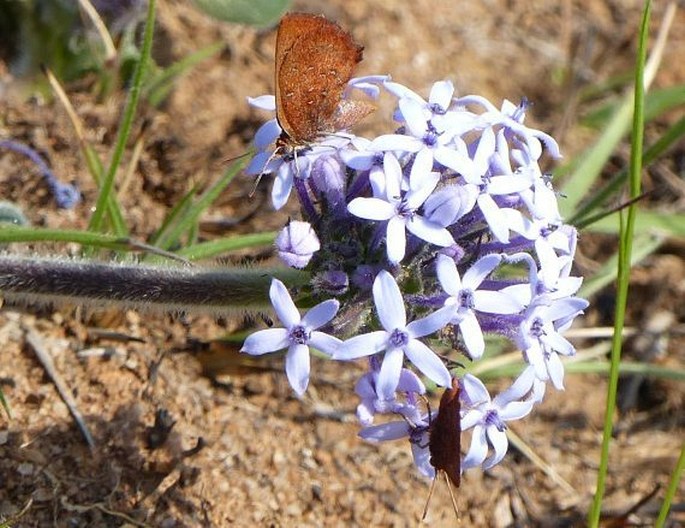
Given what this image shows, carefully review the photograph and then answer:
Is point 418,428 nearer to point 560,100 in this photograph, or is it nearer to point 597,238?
point 597,238

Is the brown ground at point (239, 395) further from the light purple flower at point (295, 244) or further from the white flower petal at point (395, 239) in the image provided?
the white flower petal at point (395, 239)

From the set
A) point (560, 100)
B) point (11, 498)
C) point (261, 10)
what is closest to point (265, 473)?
point (11, 498)

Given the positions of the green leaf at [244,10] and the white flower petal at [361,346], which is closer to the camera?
the white flower petal at [361,346]

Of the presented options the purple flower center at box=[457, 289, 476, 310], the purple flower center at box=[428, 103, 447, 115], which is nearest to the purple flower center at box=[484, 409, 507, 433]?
the purple flower center at box=[457, 289, 476, 310]

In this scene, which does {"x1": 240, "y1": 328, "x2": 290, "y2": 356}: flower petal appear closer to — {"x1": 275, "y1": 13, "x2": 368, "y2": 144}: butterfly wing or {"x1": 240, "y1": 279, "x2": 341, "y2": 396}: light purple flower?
{"x1": 240, "y1": 279, "x2": 341, "y2": 396}: light purple flower

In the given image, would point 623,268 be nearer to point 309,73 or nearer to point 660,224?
point 309,73

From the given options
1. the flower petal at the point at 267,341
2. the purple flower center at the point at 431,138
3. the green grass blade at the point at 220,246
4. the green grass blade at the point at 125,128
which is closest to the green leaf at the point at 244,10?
the green grass blade at the point at 125,128

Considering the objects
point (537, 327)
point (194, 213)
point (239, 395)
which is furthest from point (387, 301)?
point (239, 395)
